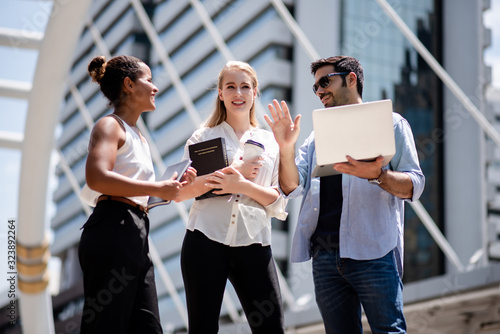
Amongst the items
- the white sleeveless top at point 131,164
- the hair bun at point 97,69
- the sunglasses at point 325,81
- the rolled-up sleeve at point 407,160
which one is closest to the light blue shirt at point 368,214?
the rolled-up sleeve at point 407,160

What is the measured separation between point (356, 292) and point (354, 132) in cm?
66

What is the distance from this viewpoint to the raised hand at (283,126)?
2.72 m

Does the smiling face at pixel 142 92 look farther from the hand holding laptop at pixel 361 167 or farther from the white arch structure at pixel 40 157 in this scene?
the white arch structure at pixel 40 157

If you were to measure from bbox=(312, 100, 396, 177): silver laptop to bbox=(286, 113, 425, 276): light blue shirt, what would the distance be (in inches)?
9.0

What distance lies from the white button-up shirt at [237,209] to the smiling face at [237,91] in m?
0.11

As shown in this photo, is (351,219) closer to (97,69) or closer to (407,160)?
(407,160)

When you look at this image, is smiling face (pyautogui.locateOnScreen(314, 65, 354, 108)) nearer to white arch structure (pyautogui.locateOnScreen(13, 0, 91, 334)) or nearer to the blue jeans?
the blue jeans

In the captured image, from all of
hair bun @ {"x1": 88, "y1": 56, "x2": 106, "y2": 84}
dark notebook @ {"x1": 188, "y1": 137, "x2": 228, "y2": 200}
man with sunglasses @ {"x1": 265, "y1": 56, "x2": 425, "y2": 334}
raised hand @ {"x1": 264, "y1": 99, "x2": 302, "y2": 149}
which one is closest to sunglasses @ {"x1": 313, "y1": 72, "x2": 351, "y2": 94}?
man with sunglasses @ {"x1": 265, "y1": 56, "x2": 425, "y2": 334}

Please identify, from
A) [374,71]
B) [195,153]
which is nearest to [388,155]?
[195,153]

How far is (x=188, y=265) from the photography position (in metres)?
2.63

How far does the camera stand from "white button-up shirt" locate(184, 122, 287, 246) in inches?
105

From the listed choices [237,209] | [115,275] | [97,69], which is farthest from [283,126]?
[115,275]

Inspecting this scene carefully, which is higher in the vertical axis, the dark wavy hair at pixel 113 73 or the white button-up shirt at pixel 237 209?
the dark wavy hair at pixel 113 73

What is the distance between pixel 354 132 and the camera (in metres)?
2.40
